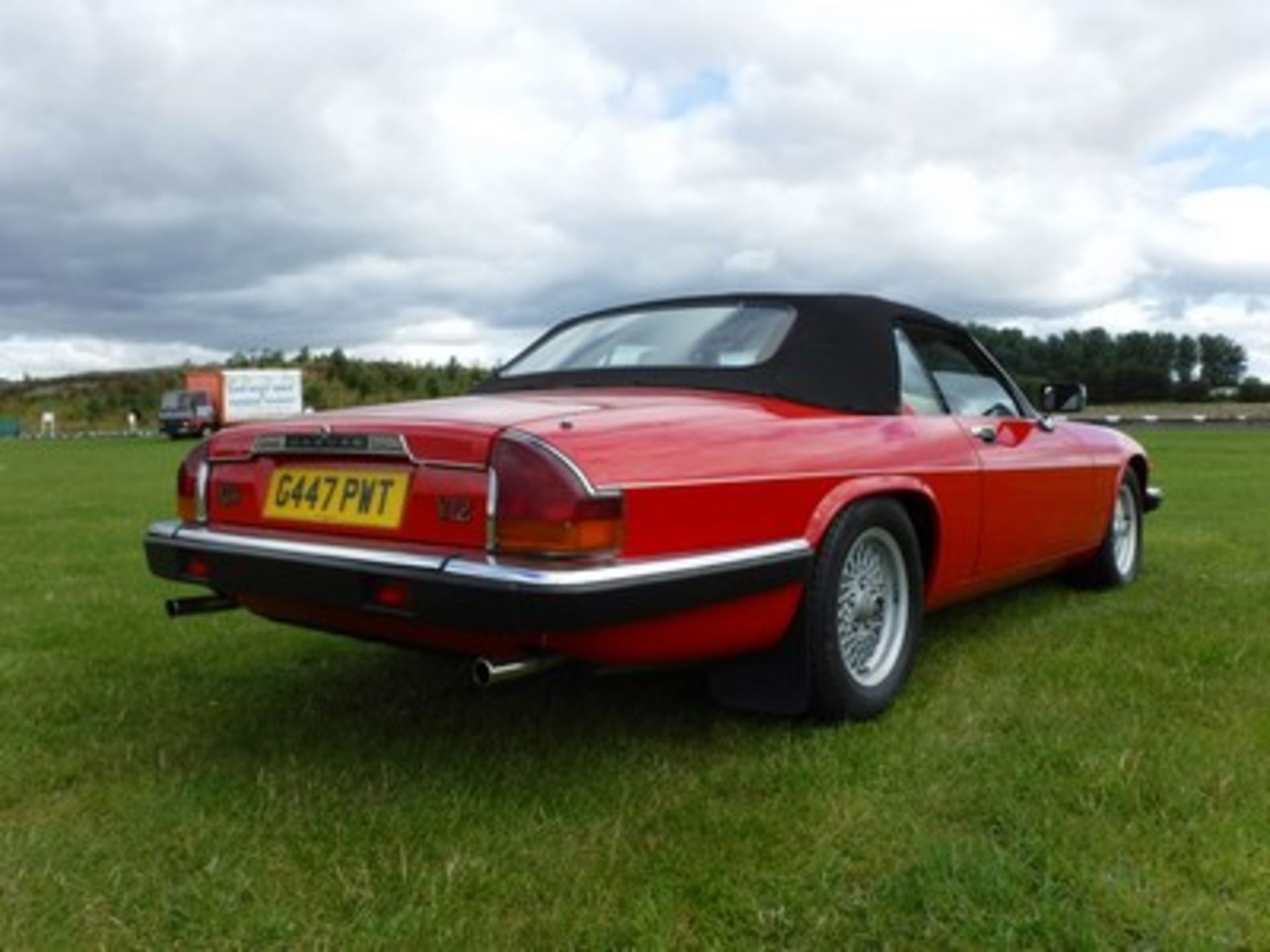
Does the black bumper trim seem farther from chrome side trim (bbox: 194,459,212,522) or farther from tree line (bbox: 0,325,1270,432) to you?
tree line (bbox: 0,325,1270,432)

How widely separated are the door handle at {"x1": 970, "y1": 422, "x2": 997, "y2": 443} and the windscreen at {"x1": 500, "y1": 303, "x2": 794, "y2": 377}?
33.6 inches

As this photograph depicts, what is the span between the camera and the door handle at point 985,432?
4.04m

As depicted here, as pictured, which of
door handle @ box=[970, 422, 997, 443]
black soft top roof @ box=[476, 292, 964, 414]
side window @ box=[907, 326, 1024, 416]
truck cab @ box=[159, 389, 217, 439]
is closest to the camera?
black soft top roof @ box=[476, 292, 964, 414]

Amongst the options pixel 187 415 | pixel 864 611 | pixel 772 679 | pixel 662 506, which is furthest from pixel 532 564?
pixel 187 415

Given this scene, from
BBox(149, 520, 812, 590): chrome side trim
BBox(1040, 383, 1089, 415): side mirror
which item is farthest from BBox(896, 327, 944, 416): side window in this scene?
BBox(1040, 383, 1089, 415): side mirror

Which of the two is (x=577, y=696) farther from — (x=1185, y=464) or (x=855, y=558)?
(x=1185, y=464)

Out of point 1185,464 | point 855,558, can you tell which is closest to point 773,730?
point 855,558

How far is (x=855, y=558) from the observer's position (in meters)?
3.41

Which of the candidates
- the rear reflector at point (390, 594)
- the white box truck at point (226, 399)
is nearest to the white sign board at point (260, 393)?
the white box truck at point (226, 399)

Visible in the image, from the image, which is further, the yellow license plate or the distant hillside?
the distant hillside

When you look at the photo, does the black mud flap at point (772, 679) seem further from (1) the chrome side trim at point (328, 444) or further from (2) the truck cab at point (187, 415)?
(2) the truck cab at point (187, 415)

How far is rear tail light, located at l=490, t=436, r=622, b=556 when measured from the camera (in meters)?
2.54

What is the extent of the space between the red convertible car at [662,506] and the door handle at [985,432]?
0.03m

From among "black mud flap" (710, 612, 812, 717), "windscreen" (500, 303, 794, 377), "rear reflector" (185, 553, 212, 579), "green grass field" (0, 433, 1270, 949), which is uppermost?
"windscreen" (500, 303, 794, 377)
